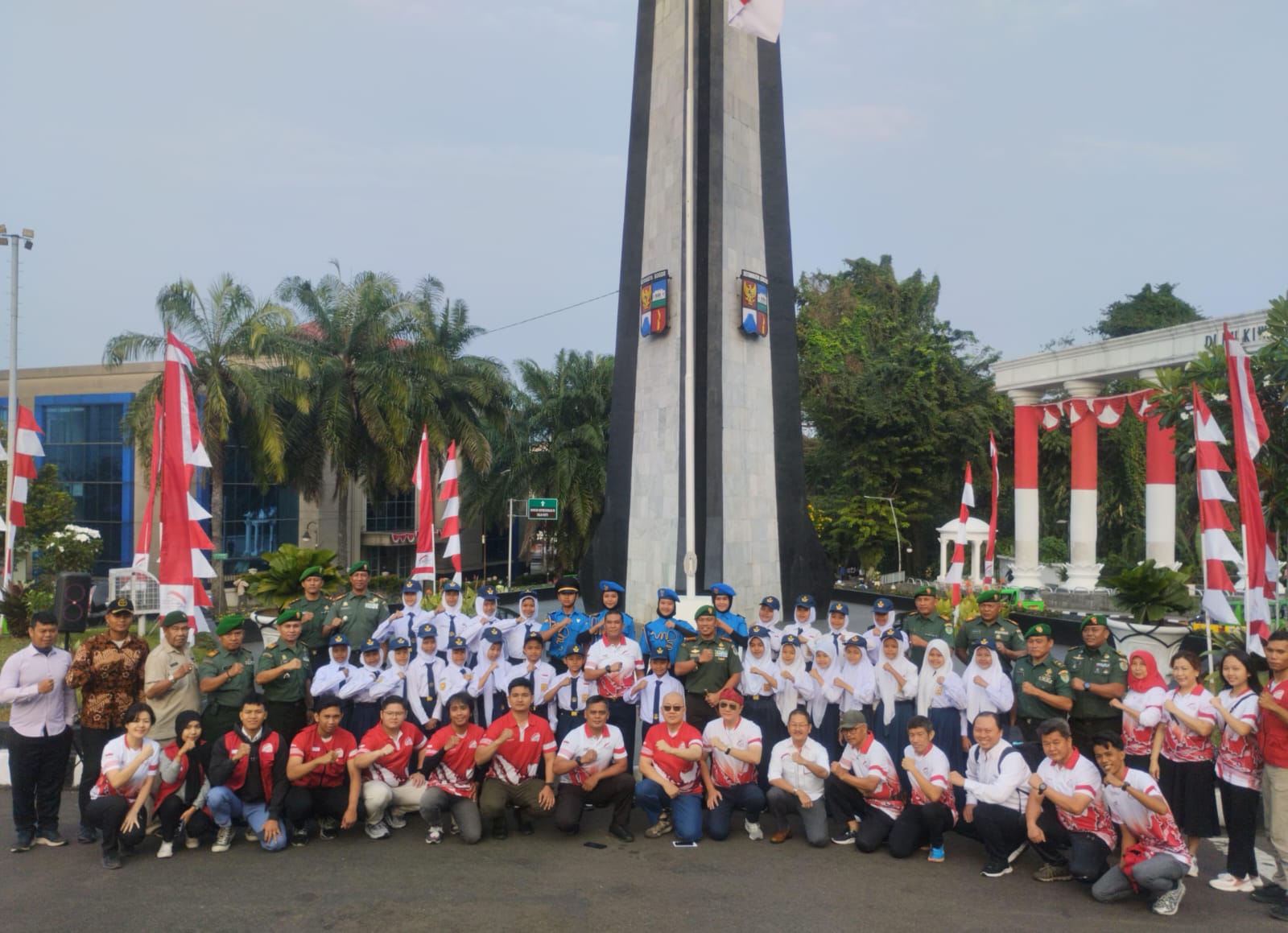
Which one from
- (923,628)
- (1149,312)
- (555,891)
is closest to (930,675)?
(923,628)

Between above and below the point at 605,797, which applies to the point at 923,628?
above

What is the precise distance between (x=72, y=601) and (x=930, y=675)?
7472 millimetres

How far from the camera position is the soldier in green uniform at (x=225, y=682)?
7535 millimetres

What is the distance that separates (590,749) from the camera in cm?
737

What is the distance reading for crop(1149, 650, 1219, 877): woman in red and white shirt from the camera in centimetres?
641

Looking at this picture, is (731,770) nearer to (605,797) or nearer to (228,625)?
(605,797)

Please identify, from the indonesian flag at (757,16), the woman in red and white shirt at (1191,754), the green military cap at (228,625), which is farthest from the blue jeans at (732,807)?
the indonesian flag at (757,16)

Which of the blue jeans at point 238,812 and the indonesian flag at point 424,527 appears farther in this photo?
the indonesian flag at point 424,527

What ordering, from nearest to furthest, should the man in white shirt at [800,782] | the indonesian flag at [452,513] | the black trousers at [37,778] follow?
the black trousers at [37,778]
the man in white shirt at [800,782]
the indonesian flag at [452,513]

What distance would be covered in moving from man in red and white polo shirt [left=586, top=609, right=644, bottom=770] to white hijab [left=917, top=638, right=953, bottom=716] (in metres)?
Result: 2.35

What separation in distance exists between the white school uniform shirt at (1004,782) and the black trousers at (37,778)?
6.15 m

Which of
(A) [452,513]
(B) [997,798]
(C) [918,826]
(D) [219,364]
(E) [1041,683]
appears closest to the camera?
(B) [997,798]

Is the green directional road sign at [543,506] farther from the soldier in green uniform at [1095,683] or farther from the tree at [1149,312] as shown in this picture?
the tree at [1149,312]

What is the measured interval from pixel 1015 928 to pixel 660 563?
10530 millimetres
